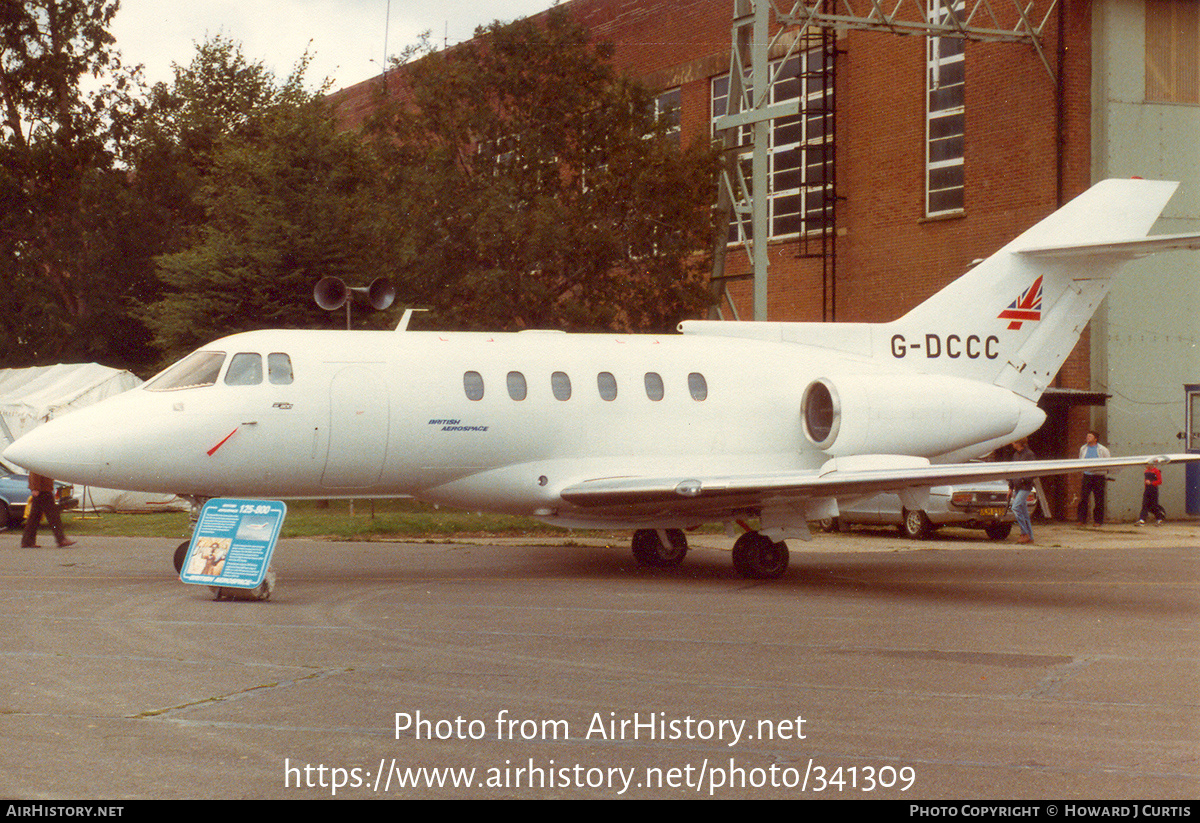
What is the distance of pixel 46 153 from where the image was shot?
1700 inches

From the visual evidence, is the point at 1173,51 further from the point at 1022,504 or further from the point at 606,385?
the point at 606,385

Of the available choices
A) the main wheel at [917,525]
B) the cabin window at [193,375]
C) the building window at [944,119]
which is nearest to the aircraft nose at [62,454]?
the cabin window at [193,375]

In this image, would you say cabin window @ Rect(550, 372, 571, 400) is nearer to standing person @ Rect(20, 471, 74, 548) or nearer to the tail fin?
the tail fin

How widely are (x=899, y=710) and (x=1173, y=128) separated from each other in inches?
945

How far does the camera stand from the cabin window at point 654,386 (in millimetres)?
16703

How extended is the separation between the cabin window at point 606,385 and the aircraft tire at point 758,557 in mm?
2328

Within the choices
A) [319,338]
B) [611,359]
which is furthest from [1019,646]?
[319,338]

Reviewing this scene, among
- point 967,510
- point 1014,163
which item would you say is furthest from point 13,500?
point 1014,163

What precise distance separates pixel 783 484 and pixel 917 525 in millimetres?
10302

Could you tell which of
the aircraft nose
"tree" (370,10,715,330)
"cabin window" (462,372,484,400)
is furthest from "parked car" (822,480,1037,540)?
the aircraft nose

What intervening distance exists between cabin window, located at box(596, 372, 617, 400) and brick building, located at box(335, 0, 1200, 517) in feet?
30.4

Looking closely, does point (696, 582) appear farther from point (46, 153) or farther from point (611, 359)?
point (46, 153)

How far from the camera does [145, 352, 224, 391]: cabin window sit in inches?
572

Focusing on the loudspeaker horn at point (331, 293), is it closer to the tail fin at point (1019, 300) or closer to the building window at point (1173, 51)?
the tail fin at point (1019, 300)
